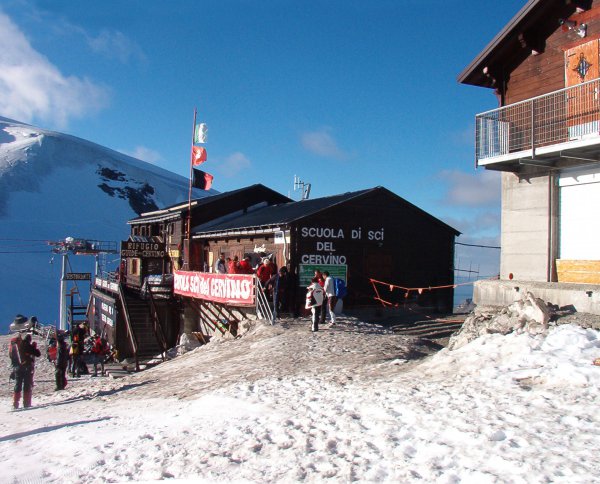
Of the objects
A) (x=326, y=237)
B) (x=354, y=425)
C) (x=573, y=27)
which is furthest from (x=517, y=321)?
(x=326, y=237)

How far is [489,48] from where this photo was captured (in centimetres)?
1409

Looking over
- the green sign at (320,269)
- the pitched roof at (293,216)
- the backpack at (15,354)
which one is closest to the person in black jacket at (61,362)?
the backpack at (15,354)

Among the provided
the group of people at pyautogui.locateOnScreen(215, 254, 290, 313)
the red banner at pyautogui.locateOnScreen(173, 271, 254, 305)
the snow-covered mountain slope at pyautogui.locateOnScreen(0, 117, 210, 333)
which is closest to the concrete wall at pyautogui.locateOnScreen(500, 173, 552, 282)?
the group of people at pyautogui.locateOnScreen(215, 254, 290, 313)

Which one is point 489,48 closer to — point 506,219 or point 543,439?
point 506,219

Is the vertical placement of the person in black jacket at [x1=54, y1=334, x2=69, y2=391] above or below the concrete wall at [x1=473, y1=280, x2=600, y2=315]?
below

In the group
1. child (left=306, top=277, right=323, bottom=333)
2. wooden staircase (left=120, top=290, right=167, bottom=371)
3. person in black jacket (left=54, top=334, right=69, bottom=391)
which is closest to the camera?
child (left=306, top=277, right=323, bottom=333)

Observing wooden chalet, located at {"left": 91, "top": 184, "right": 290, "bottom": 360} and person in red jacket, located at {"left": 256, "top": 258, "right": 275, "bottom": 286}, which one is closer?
person in red jacket, located at {"left": 256, "top": 258, "right": 275, "bottom": 286}

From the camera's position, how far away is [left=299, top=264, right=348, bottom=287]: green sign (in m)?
20.6

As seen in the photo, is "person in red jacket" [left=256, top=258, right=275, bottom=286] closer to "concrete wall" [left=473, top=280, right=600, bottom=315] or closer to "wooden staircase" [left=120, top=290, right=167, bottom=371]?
"concrete wall" [left=473, top=280, right=600, bottom=315]

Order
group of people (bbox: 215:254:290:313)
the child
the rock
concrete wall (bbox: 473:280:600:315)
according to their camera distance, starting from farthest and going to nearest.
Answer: group of people (bbox: 215:254:290:313), the child, concrete wall (bbox: 473:280:600:315), the rock

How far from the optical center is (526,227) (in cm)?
1332

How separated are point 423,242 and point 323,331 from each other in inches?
388

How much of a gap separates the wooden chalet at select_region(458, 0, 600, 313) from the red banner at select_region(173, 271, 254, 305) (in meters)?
7.99

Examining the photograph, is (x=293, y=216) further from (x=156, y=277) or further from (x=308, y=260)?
(x=156, y=277)
